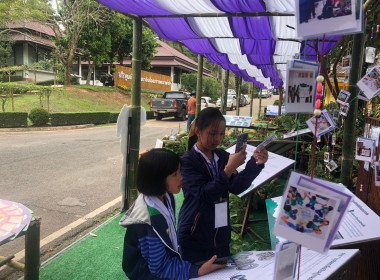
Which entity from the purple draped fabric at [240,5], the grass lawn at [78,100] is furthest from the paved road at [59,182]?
the grass lawn at [78,100]

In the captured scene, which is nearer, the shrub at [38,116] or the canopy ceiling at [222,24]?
the canopy ceiling at [222,24]

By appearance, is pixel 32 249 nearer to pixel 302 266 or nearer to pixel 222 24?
pixel 302 266

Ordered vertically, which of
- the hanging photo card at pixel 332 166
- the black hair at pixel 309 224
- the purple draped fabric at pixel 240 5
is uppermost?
the purple draped fabric at pixel 240 5

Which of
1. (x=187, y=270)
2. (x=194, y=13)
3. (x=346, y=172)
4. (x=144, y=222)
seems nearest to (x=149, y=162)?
(x=144, y=222)

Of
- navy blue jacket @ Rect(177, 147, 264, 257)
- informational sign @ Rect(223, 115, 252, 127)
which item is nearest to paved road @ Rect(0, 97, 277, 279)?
informational sign @ Rect(223, 115, 252, 127)

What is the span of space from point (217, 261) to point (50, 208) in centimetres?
391

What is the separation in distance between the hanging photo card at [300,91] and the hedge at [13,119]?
558 inches

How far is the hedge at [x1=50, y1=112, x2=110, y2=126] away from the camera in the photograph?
1445 cm

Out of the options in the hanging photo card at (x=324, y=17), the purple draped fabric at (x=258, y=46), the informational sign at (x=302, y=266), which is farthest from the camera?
the purple draped fabric at (x=258, y=46)

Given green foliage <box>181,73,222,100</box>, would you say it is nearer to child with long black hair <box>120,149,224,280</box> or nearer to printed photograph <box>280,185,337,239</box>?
child with long black hair <box>120,149,224,280</box>

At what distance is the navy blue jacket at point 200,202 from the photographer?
190cm

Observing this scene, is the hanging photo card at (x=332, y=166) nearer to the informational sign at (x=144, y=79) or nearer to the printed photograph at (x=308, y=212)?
the printed photograph at (x=308, y=212)

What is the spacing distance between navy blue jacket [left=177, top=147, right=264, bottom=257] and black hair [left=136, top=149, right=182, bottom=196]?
0.34 m

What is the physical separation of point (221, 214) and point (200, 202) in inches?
6.7
